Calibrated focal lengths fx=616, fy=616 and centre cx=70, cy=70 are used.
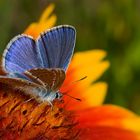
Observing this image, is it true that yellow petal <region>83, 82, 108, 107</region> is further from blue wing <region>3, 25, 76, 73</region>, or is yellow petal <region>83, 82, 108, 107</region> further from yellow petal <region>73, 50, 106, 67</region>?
blue wing <region>3, 25, 76, 73</region>

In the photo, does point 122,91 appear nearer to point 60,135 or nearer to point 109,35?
point 109,35

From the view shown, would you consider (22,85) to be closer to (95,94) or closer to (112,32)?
(95,94)

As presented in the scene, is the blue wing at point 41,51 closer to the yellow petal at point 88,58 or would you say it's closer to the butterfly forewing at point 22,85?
the butterfly forewing at point 22,85

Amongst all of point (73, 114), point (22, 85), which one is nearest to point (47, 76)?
point (22, 85)

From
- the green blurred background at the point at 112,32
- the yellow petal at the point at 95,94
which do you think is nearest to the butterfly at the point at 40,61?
the yellow petal at the point at 95,94

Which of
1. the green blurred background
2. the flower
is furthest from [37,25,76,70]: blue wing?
the green blurred background

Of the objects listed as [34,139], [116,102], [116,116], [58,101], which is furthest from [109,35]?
[34,139]
